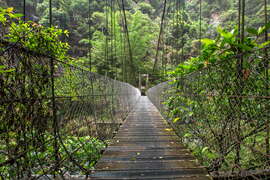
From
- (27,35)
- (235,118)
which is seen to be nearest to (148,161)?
(235,118)

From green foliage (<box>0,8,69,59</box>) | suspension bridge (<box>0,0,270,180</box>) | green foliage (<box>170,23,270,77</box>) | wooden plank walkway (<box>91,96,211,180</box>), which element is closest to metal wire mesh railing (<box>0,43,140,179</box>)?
suspension bridge (<box>0,0,270,180</box>)

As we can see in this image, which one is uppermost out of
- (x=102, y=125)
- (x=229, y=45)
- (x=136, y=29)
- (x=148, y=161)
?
(x=136, y=29)

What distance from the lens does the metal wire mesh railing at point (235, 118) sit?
3.10 feet

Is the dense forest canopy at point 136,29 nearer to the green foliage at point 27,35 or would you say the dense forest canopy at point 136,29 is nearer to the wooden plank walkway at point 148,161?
the wooden plank walkway at point 148,161

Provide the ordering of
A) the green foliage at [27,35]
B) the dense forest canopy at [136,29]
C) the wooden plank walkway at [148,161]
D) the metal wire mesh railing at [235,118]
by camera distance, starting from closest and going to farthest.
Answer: the metal wire mesh railing at [235,118] → the green foliage at [27,35] → the wooden plank walkway at [148,161] → the dense forest canopy at [136,29]

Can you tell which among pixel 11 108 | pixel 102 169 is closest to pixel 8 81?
pixel 11 108

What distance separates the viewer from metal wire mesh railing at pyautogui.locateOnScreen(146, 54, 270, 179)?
946 mm

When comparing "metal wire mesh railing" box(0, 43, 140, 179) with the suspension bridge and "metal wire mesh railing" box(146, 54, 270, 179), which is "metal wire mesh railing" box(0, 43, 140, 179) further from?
"metal wire mesh railing" box(146, 54, 270, 179)

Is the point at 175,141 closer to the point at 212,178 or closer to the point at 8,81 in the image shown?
the point at 212,178

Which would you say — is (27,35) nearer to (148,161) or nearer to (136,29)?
(148,161)

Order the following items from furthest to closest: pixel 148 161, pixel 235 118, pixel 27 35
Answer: pixel 148 161
pixel 27 35
pixel 235 118

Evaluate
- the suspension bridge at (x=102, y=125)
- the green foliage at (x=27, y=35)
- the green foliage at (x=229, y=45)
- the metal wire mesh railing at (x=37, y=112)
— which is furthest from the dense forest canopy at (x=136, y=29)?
the metal wire mesh railing at (x=37, y=112)

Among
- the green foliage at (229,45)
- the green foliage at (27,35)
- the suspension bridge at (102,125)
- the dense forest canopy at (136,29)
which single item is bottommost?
the suspension bridge at (102,125)

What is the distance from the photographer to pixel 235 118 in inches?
41.5
